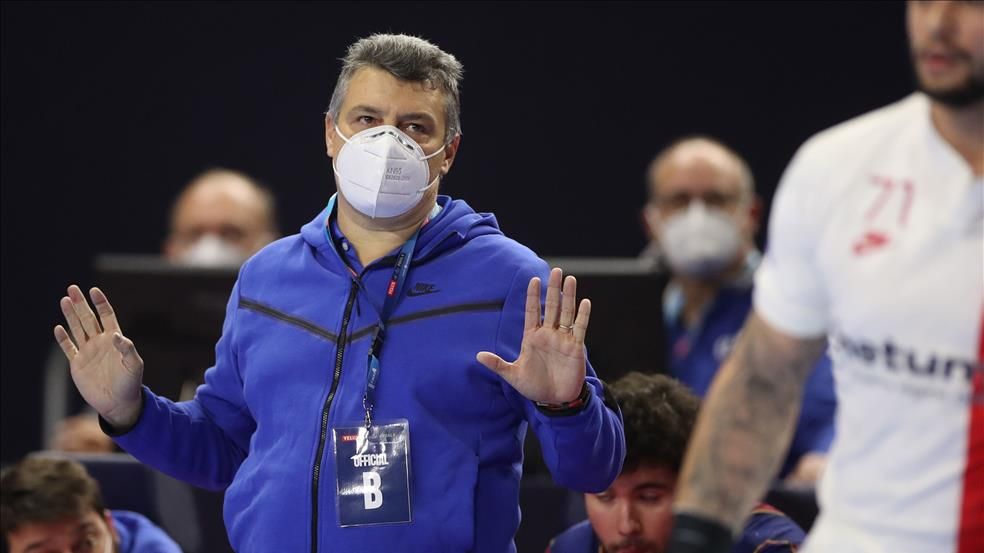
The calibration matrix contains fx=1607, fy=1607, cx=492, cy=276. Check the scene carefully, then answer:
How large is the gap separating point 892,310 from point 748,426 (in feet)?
0.91

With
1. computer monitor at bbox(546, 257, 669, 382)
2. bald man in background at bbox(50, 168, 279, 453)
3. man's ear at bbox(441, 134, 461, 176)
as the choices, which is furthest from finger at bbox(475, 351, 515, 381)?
bald man in background at bbox(50, 168, 279, 453)

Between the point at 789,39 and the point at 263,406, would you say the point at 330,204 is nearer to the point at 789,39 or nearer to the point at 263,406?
the point at 263,406

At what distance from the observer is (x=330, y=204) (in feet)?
9.71

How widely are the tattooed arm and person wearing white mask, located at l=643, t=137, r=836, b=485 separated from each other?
8.37 feet

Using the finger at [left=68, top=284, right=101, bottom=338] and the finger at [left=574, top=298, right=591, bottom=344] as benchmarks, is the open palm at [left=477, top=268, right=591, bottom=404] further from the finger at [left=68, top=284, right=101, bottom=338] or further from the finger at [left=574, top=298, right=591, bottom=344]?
the finger at [left=68, top=284, right=101, bottom=338]

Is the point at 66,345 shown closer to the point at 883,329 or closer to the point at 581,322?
the point at 581,322

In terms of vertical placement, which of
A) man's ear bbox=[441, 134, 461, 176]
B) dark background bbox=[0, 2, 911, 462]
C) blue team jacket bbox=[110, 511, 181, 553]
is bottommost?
blue team jacket bbox=[110, 511, 181, 553]

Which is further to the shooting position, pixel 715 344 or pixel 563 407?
pixel 715 344

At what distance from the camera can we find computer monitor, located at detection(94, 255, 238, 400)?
4184mm

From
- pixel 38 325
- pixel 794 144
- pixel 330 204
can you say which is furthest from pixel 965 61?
pixel 38 325

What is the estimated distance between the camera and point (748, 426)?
6.94ft

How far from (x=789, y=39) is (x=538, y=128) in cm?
105

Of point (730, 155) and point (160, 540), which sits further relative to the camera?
point (730, 155)

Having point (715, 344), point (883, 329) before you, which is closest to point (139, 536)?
point (715, 344)
